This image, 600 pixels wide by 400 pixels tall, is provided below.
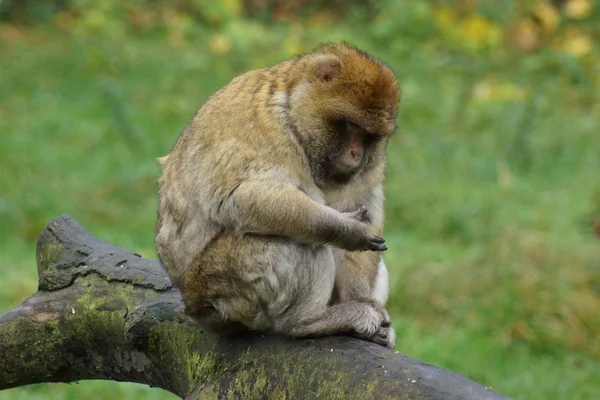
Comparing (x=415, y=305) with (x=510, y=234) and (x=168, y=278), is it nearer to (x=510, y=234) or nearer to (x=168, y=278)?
(x=510, y=234)

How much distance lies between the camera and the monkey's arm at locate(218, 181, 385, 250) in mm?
3922

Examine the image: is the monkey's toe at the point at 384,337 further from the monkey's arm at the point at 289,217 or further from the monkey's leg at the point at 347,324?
the monkey's arm at the point at 289,217

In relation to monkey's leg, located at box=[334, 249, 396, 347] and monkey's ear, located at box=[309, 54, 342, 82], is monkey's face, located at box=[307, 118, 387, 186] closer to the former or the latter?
monkey's ear, located at box=[309, 54, 342, 82]

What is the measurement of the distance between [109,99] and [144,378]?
23.2ft

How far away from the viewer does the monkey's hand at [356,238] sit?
3.97 m

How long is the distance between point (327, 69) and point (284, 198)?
584mm

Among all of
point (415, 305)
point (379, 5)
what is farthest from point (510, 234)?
point (379, 5)

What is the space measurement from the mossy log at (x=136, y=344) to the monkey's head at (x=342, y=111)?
757 millimetres

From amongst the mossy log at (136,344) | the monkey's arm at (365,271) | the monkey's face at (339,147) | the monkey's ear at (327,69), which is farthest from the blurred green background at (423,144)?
the monkey's ear at (327,69)

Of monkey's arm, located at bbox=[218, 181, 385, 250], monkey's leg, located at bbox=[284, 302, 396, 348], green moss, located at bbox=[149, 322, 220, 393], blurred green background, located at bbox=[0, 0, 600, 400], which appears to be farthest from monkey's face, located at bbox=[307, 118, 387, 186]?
blurred green background, located at bbox=[0, 0, 600, 400]

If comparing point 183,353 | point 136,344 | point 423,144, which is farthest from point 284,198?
point 423,144

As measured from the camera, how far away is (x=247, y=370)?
3807mm

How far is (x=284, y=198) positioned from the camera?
3.94 m

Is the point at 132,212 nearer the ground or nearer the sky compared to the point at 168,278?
nearer the ground
